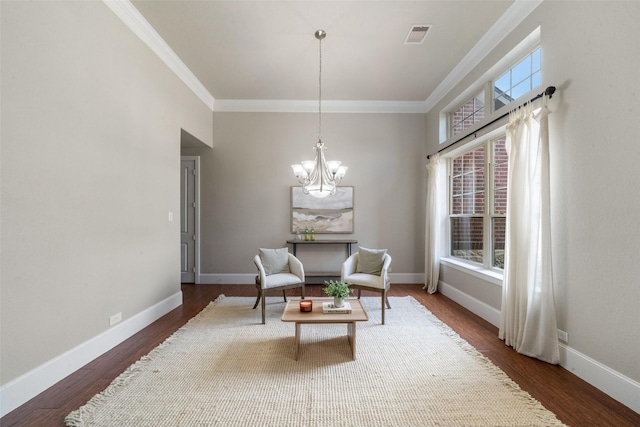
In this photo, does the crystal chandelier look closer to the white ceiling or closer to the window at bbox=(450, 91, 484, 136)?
the white ceiling

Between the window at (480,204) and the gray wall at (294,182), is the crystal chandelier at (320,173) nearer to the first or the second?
the window at (480,204)

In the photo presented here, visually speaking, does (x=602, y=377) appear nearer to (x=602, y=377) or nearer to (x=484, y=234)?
(x=602, y=377)

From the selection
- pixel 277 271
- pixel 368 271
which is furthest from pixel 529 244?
pixel 277 271

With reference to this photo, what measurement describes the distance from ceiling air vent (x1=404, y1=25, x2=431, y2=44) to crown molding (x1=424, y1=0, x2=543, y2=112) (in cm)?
71

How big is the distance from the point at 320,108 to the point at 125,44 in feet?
9.65

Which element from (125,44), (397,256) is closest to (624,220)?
(397,256)

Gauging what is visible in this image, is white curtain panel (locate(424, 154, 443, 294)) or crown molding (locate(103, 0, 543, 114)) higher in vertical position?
crown molding (locate(103, 0, 543, 114))

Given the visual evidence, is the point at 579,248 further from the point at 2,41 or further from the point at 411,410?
the point at 2,41

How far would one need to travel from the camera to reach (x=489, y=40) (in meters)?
3.37

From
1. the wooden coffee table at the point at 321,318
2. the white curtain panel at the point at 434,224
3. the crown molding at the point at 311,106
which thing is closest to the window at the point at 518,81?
the white curtain panel at the point at 434,224

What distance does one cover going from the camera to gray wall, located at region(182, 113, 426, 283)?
17.7 feet

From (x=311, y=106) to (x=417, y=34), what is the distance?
2.39 metres

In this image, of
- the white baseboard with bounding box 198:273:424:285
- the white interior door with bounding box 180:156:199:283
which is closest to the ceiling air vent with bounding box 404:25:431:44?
the white baseboard with bounding box 198:273:424:285

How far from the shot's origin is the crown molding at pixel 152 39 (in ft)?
9.31
